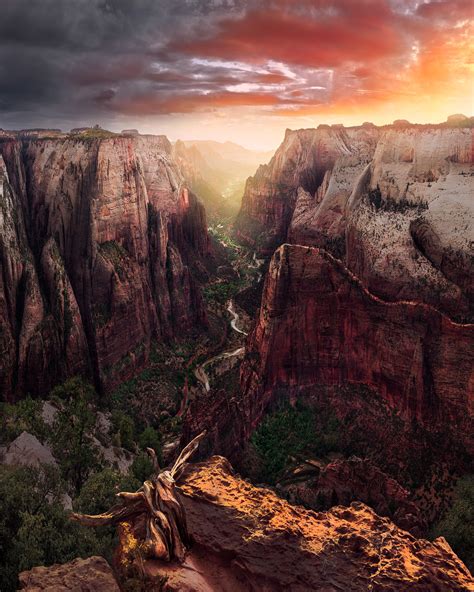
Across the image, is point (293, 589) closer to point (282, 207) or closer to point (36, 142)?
point (36, 142)

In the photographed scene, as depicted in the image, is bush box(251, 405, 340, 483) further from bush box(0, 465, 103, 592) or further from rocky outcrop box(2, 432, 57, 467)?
bush box(0, 465, 103, 592)

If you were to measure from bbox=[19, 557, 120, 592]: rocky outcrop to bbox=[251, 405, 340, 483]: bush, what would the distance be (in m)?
22.1

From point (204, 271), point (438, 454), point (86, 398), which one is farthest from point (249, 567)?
point (204, 271)

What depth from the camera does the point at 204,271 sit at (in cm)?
8162

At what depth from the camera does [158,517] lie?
9.66m

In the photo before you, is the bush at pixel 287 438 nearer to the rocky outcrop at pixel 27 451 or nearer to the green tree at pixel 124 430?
the green tree at pixel 124 430

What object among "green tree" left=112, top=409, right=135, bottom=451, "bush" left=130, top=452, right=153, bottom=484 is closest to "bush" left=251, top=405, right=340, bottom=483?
"bush" left=130, top=452, right=153, bottom=484

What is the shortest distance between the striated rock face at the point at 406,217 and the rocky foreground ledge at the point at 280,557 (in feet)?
112

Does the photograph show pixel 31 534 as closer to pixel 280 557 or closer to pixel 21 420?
pixel 280 557

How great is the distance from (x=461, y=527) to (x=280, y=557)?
1812 centimetres

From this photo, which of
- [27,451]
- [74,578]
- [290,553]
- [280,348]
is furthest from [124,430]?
[290,553]

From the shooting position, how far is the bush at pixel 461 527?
22.7 meters

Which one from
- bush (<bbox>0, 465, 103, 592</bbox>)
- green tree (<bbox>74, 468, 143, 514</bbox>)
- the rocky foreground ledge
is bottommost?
green tree (<bbox>74, 468, 143, 514</bbox>)

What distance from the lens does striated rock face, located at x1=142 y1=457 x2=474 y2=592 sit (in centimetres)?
923
